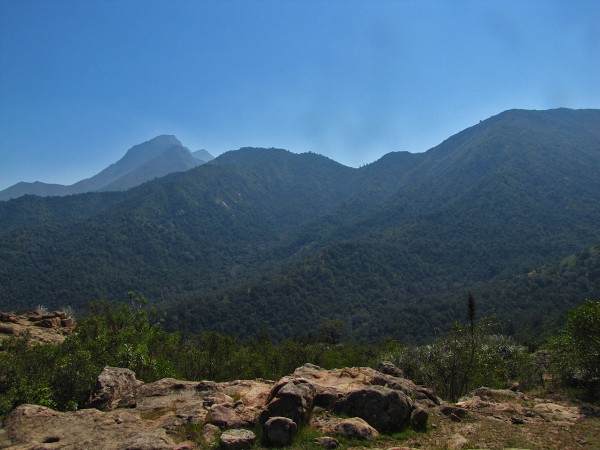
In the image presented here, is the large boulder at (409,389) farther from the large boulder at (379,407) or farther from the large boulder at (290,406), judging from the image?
the large boulder at (290,406)

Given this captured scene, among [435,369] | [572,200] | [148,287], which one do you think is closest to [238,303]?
[148,287]

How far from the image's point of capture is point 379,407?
15914 millimetres

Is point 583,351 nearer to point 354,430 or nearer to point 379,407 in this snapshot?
point 379,407

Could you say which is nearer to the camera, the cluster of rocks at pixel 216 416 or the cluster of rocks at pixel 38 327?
the cluster of rocks at pixel 216 416

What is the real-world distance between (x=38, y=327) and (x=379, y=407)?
4426 centimetres

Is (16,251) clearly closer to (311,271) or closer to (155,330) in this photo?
(311,271)

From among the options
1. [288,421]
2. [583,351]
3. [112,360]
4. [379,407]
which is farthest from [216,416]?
[583,351]

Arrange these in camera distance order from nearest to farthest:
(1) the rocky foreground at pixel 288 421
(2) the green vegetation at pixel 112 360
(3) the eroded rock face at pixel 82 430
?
(3) the eroded rock face at pixel 82 430
(1) the rocky foreground at pixel 288 421
(2) the green vegetation at pixel 112 360

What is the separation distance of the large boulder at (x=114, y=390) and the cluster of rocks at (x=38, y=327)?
21011 millimetres

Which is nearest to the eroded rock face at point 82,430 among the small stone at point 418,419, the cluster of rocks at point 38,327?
the small stone at point 418,419

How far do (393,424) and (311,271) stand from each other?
163 metres

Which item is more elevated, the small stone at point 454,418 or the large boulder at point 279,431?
the large boulder at point 279,431

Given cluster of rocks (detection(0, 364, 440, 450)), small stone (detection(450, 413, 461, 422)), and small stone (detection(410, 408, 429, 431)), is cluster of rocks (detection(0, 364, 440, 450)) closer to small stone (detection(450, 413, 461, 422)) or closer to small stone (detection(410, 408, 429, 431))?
small stone (detection(410, 408, 429, 431))

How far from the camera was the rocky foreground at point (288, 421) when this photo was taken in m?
13.7
